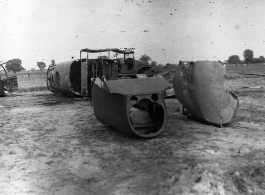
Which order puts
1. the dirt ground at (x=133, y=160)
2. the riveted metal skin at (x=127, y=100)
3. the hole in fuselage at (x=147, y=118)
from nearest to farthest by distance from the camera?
the dirt ground at (x=133, y=160) < the riveted metal skin at (x=127, y=100) < the hole in fuselage at (x=147, y=118)

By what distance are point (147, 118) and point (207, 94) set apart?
178cm

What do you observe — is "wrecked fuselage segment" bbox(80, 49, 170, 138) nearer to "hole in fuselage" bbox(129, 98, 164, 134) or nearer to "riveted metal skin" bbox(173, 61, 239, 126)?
"hole in fuselage" bbox(129, 98, 164, 134)

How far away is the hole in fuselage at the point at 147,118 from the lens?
20.6ft

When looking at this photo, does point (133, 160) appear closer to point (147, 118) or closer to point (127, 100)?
point (127, 100)

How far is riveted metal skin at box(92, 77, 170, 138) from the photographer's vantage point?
553 centimetres

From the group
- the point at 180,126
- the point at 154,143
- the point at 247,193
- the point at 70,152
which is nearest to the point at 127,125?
the point at 154,143

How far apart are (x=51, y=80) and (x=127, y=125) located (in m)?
12.4

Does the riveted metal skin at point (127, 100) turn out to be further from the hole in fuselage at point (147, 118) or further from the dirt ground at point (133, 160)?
the dirt ground at point (133, 160)

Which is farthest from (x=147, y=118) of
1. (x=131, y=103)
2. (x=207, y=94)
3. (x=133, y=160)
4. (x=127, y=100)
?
(x=133, y=160)

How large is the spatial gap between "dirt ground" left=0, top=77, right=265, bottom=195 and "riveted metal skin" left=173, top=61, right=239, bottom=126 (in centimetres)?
33

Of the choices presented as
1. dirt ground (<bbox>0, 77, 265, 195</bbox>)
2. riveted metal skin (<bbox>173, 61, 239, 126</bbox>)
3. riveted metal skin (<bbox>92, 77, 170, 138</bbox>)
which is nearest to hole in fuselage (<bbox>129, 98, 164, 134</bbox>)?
riveted metal skin (<bbox>92, 77, 170, 138</bbox>)

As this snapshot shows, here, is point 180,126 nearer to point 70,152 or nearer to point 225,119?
point 225,119

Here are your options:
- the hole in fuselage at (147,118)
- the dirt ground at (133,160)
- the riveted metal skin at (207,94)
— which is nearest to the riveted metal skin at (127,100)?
the hole in fuselage at (147,118)

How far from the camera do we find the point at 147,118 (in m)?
6.75
